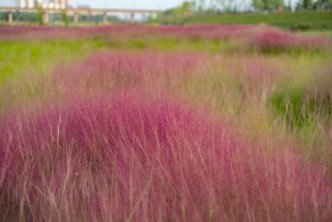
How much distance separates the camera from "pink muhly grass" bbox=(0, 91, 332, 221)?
108 cm

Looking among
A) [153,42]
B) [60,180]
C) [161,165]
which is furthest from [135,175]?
[153,42]

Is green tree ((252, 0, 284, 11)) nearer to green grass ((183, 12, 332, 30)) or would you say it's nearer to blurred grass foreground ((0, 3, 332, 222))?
green grass ((183, 12, 332, 30))

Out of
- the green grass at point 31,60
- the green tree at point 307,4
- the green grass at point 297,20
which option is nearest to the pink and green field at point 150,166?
the green grass at point 31,60

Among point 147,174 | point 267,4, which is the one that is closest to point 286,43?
Answer: point 147,174

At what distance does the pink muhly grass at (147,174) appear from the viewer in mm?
1075

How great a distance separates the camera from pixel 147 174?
1175 mm

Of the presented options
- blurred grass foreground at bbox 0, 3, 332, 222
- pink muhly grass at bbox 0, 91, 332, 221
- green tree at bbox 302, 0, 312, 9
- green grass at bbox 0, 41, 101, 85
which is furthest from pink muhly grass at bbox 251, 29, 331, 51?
green tree at bbox 302, 0, 312, 9

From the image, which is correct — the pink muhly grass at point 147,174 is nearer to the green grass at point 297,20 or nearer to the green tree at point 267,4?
the green grass at point 297,20

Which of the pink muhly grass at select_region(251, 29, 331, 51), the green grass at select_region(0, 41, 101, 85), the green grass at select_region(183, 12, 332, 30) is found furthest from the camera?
the green grass at select_region(183, 12, 332, 30)

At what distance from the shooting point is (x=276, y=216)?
3.45 ft

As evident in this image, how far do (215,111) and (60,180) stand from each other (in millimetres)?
1015

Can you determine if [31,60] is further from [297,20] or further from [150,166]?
[297,20]

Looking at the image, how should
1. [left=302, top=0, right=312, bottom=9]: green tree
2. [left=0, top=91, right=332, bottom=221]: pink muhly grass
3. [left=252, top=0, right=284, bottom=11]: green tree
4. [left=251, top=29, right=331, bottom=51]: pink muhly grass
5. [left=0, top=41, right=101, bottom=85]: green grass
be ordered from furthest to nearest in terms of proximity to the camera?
1. [left=252, top=0, right=284, bottom=11]: green tree
2. [left=302, top=0, right=312, bottom=9]: green tree
3. [left=251, top=29, right=331, bottom=51]: pink muhly grass
4. [left=0, top=41, right=101, bottom=85]: green grass
5. [left=0, top=91, right=332, bottom=221]: pink muhly grass

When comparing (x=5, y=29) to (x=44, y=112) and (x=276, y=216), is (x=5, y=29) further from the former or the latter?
(x=276, y=216)
